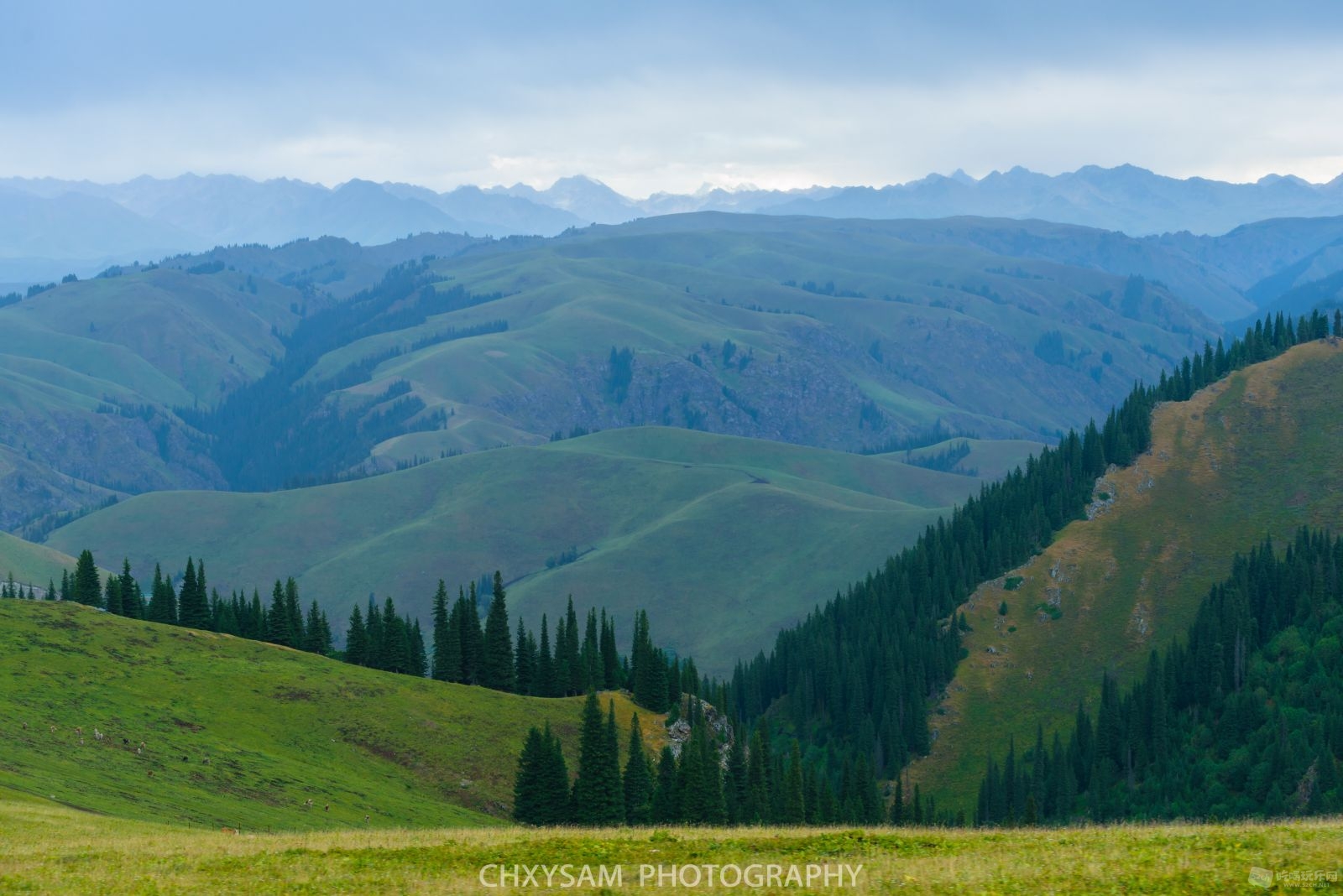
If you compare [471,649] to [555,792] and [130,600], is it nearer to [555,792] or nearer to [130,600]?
[130,600]

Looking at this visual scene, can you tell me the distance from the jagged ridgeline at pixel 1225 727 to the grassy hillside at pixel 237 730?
6413cm

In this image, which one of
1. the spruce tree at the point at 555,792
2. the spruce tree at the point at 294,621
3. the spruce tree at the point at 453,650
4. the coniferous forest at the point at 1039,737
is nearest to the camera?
the spruce tree at the point at 555,792

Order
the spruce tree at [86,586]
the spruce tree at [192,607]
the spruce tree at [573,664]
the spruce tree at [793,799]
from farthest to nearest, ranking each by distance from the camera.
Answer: the spruce tree at [192,607] → the spruce tree at [573,664] → the spruce tree at [86,586] → the spruce tree at [793,799]

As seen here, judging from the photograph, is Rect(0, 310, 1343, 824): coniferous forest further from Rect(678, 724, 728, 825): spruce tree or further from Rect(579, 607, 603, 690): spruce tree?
Rect(579, 607, 603, 690): spruce tree

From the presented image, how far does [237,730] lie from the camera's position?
108 meters

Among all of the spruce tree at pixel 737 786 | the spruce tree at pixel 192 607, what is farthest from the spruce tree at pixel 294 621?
the spruce tree at pixel 737 786

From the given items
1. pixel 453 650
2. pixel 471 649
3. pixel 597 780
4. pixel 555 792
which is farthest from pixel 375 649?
pixel 555 792

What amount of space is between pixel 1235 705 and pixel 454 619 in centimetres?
10149

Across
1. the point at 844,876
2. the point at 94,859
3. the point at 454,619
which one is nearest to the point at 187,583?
the point at 454,619

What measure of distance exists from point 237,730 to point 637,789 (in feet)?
112

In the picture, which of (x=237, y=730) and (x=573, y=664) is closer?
(x=237, y=730)

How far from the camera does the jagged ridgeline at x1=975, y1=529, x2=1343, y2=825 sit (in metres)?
152

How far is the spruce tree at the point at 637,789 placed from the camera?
112000 millimetres

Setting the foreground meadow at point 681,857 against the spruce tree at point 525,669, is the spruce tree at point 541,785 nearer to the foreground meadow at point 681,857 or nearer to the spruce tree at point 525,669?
the foreground meadow at point 681,857
